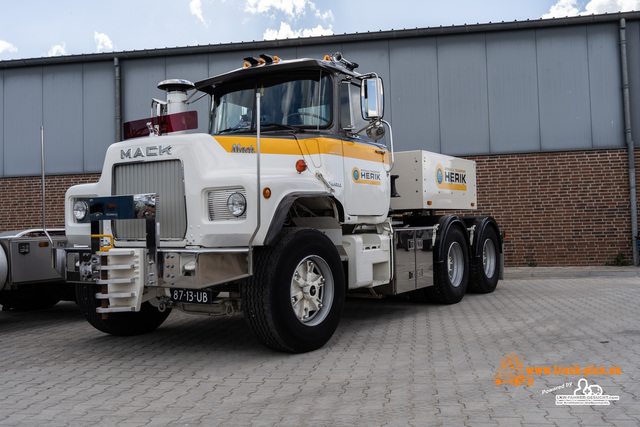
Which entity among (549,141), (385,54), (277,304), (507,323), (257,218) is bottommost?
(507,323)

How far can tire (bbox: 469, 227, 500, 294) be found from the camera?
9837mm

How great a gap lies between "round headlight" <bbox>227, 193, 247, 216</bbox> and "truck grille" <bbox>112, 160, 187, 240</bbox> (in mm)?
491

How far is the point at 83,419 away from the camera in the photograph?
383cm

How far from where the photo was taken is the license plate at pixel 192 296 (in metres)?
5.31

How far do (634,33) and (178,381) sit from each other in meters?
13.7

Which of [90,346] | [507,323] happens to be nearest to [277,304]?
[90,346]

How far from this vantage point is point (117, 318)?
21.2 feet

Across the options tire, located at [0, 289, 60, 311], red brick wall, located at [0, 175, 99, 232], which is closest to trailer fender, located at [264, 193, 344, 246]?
tire, located at [0, 289, 60, 311]

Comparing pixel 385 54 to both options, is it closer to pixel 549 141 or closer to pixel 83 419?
pixel 549 141

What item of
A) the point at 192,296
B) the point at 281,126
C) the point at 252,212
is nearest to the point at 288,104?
the point at 281,126

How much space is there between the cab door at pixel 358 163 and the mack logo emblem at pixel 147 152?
1.89 m

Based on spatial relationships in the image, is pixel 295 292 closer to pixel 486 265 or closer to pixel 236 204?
pixel 236 204

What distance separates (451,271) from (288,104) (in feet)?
13.5

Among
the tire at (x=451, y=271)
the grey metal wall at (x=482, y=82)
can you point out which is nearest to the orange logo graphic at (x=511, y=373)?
the tire at (x=451, y=271)
